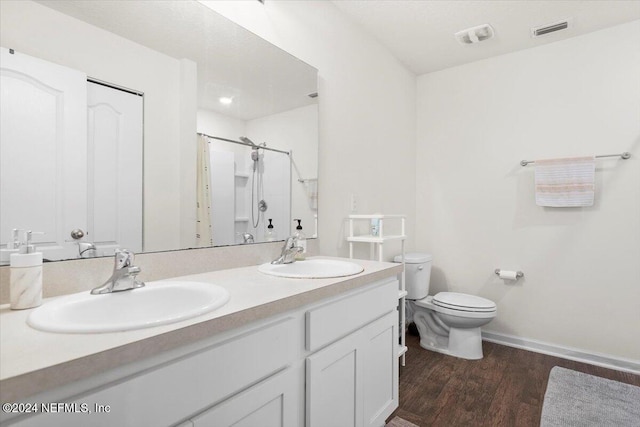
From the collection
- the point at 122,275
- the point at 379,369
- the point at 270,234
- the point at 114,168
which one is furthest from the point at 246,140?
the point at 379,369

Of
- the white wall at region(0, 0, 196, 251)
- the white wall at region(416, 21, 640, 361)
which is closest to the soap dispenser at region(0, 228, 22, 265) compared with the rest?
the white wall at region(0, 0, 196, 251)

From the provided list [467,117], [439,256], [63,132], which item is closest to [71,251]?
[63,132]

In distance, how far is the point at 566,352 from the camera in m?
2.46

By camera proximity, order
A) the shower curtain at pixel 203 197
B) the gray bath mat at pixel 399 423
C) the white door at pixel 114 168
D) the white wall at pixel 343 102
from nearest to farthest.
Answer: the white door at pixel 114 168 → the shower curtain at pixel 203 197 → the gray bath mat at pixel 399 423 → the white wall at pixel 343 102

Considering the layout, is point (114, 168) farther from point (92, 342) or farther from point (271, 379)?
point (271, 379)

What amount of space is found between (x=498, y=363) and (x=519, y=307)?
572 millimetres

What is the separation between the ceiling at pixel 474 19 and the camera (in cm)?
209

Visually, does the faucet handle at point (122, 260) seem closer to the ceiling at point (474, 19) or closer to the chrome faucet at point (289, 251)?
the chrome faucet at point (289, 251)

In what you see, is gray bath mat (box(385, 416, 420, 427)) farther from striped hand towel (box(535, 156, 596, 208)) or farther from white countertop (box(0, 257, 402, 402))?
striped hand towel (box(535, 156, 596, 208))

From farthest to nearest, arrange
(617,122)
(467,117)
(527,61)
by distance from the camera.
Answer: (467,117), (527,61), (617,122)

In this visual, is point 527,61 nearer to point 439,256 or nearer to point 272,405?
point 439,256

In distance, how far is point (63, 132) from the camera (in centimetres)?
100

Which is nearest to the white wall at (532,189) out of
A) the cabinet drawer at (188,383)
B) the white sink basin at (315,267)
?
the white sink basin at (315,267)

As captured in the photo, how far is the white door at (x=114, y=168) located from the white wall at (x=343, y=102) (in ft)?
2.22
